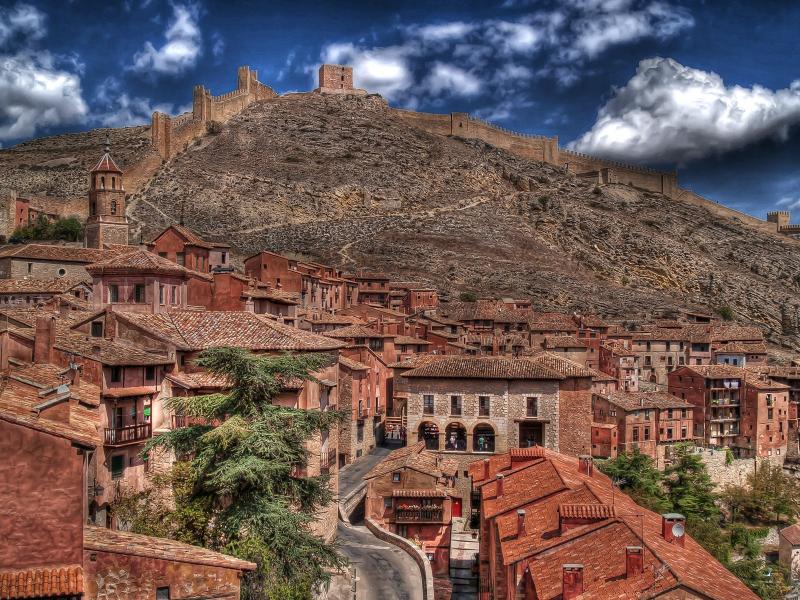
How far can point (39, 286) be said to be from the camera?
183 feet

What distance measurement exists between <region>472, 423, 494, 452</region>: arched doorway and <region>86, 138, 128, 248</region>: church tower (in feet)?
144

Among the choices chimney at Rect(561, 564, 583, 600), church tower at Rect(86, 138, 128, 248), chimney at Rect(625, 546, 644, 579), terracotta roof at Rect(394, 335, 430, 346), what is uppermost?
church tower at Rect(86, 138, 128, 248)

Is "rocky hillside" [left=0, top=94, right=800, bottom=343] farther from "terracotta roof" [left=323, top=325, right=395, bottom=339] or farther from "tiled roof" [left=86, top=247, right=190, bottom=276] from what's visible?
"tiled roof" [left=86, top=247, right=190, bottom=276]

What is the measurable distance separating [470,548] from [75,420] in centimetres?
2359

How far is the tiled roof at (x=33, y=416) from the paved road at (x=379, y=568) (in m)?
10.7

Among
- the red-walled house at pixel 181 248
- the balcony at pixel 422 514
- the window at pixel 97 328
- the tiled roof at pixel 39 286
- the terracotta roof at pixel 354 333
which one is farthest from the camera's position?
the terracotta roof at pixel 354 333

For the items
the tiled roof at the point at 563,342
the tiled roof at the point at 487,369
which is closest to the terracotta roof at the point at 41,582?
the tiled roof at the point at 487,369

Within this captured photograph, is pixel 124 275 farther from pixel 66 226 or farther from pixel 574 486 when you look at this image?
pixel 66 226

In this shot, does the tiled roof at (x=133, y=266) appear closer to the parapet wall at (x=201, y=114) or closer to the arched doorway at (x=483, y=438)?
the arched doorway at (x=483, y=438)

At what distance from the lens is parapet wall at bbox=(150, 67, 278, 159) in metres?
123

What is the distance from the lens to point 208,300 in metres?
39.2

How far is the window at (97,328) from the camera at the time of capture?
2933cm

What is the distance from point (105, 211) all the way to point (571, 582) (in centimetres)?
6862

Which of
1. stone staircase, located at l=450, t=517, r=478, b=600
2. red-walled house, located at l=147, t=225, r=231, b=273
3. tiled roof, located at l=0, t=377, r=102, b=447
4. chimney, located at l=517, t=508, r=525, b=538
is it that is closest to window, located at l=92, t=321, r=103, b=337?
tiled roof, located at l=0, t=377, r=102, b=447
